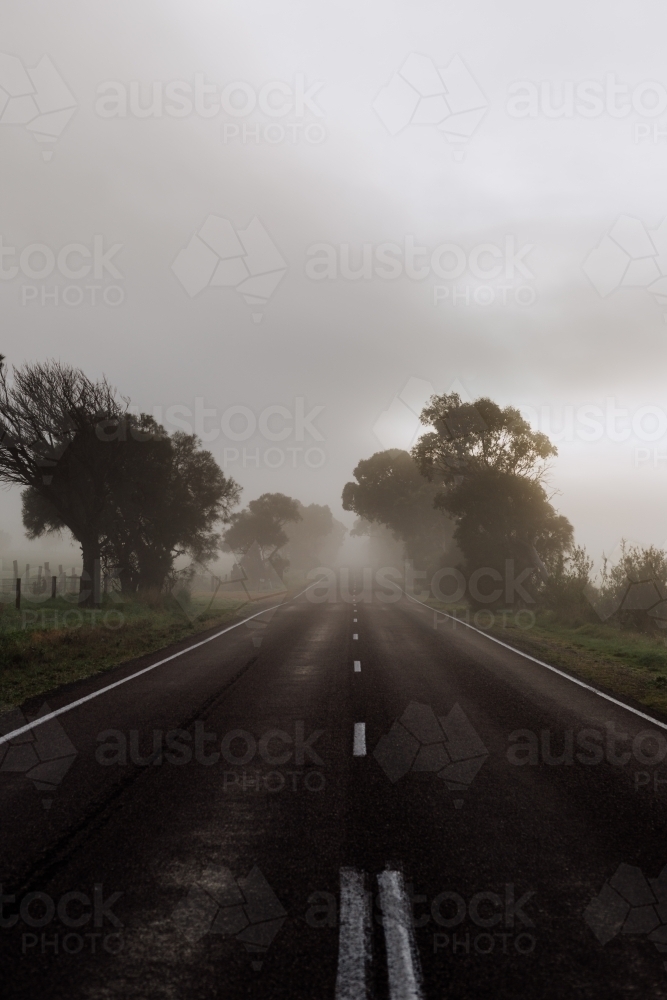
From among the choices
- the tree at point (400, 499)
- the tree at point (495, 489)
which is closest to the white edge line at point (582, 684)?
the tree at point (495, 489)

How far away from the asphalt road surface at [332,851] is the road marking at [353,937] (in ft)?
0.04

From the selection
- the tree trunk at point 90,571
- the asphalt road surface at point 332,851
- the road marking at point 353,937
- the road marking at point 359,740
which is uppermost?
the tree trunk at point 90,571

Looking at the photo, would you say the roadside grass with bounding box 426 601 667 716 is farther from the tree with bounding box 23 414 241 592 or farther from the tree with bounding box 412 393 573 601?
the tree with bounding box 23 414 241 592

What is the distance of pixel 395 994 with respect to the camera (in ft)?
10.4

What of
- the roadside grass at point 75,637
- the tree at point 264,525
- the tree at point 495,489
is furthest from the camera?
the tree at point 264,525

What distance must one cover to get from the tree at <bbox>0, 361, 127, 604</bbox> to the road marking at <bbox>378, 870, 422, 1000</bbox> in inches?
1092

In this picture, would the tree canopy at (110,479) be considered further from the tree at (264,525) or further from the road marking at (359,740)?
the tree at (264,525)

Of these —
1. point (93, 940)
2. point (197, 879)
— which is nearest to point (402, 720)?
point (197, 879)

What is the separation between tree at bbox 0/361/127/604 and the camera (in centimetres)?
2856

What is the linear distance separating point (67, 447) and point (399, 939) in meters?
29.4

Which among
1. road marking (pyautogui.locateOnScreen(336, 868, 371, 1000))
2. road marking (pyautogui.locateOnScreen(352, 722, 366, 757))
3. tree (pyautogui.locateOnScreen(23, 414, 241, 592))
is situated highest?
tree (pyautogui.locateOnScreen(23, 414, 241, 592))

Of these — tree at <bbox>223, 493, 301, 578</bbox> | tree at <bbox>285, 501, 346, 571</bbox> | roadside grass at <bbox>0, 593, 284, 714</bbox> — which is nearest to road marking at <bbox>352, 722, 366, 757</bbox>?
roadside grass at <bbox>0, 593, 284, 714</bbox>

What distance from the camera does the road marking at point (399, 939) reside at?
3.24 metres

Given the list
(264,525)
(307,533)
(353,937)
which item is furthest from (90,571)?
(307,533)
